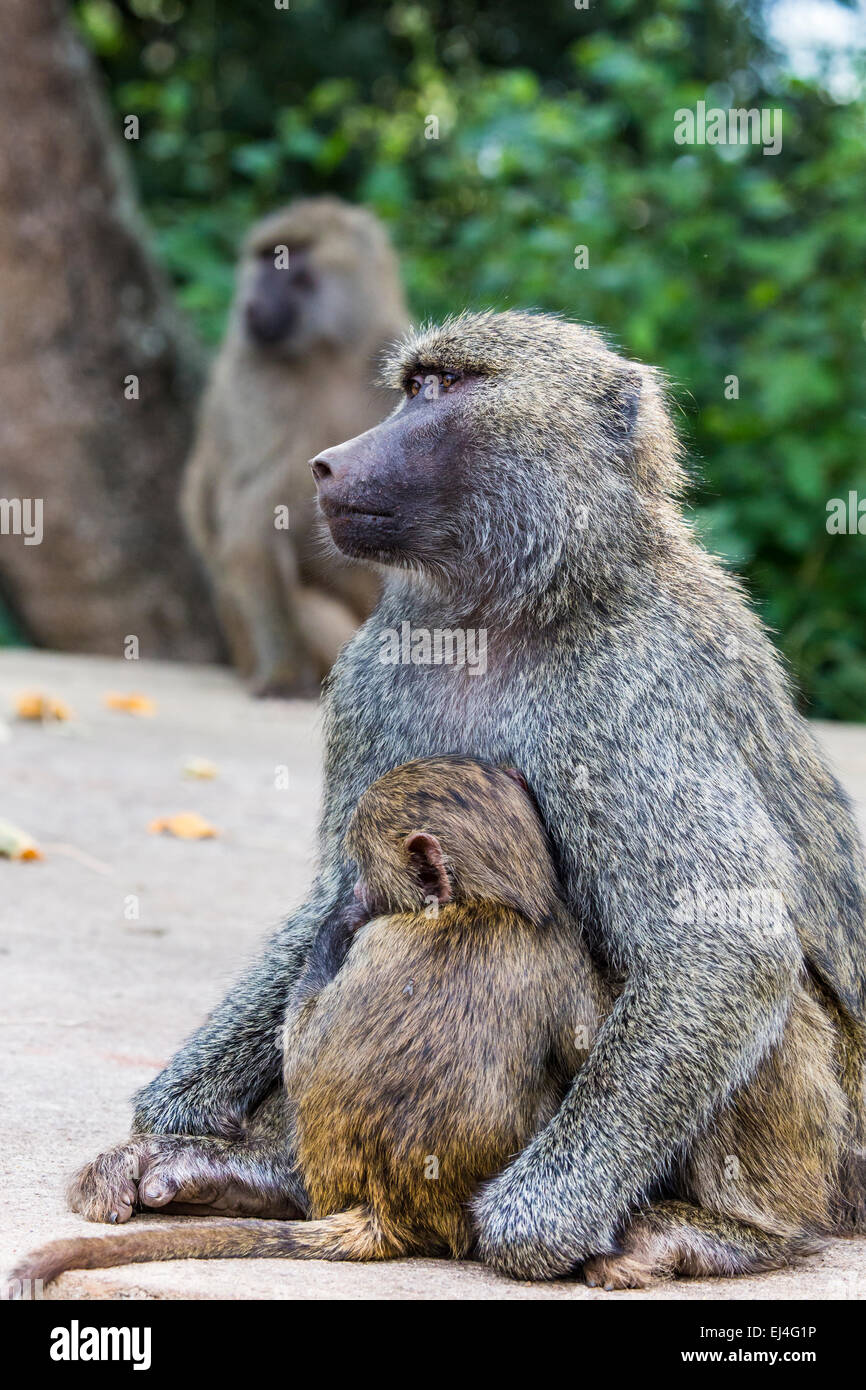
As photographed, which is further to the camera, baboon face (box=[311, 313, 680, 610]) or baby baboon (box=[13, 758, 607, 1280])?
baboon face (box=[311, 313, 680, 610])

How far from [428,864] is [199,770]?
3.32m

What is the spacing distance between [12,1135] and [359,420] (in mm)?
5465

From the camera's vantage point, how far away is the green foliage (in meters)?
8.41

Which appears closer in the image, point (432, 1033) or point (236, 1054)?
point (432, 1033)

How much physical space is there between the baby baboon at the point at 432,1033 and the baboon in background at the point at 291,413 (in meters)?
5.33

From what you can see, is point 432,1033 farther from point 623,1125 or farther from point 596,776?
point 596,776

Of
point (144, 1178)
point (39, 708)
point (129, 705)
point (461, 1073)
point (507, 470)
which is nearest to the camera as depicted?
point (461, 1073)

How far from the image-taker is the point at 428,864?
2506mm

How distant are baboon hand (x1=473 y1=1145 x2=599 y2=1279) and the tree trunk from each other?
7.07 meters

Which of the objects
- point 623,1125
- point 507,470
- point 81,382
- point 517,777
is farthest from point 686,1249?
point 81,382

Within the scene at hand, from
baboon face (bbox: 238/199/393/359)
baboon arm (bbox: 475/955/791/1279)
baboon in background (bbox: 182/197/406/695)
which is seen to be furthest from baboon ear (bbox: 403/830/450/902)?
baboon face (bbox: 238/199/393/359)

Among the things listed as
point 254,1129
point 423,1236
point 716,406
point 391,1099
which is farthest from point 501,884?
point 716,406

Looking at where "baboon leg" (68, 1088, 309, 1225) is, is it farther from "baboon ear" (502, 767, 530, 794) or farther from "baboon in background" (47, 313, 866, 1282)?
"baboon ear" (502, 767, 530, 794)

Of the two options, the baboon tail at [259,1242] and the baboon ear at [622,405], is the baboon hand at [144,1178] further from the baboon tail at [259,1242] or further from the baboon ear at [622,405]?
the baboon ear at [622,405]
